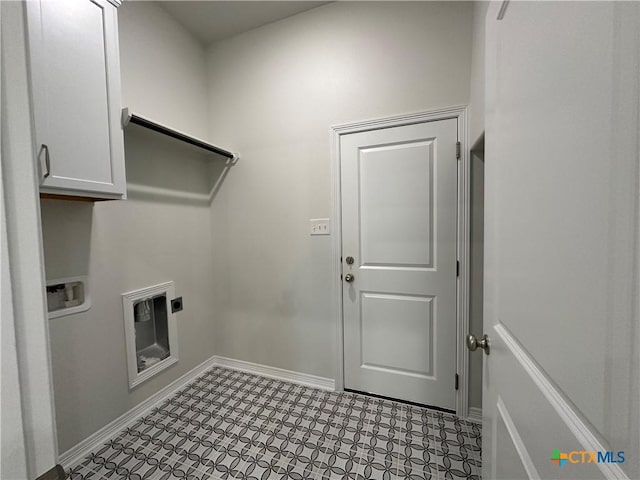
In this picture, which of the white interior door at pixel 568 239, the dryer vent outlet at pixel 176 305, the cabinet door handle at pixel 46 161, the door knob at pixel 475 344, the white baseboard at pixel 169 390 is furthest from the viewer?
the dryer vent outlet at pixel 176 305

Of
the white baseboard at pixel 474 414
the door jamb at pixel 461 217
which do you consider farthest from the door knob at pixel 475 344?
the white baseboard at pixel 474 414

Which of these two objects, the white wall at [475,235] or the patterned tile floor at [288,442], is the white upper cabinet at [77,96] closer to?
the patterned tile floor at [288,442]

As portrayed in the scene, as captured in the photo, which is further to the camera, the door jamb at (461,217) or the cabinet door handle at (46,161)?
the door jamb at (461,217)

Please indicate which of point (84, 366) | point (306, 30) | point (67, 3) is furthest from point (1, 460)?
point (306, 30)

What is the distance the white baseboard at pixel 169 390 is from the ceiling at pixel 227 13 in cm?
301

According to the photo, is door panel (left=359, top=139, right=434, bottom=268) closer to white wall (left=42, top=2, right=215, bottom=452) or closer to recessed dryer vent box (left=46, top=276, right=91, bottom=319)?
white wall (left=42, top=2, right=215, bottom=452)

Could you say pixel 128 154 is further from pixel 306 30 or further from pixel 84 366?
pixel 306 30

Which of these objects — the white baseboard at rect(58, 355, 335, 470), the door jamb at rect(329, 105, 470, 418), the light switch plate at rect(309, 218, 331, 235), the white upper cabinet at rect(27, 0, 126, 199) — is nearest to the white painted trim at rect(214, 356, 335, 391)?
the white baseboard at rect(58, 355, 335, 470)

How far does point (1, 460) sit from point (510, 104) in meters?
1.18

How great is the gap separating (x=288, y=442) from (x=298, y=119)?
232cm

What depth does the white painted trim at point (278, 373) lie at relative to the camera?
2.19 meters

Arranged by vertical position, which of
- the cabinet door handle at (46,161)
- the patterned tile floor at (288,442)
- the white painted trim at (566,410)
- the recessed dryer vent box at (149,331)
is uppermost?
the cabinet door handle at (46,161)

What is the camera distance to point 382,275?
6.54 feet

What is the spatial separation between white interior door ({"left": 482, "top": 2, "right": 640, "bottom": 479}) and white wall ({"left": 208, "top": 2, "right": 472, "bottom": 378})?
49.6 inches
